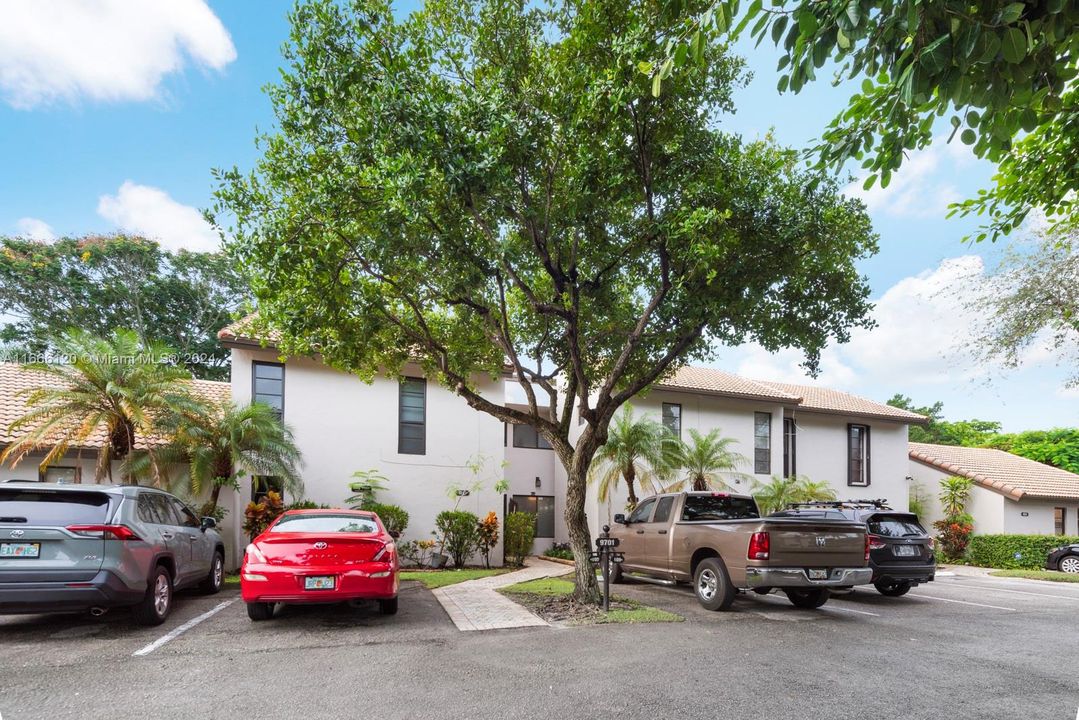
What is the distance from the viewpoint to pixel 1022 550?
75.4ft

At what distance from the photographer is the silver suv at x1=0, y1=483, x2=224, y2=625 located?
7121 millimetres

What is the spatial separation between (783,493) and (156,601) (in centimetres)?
1806

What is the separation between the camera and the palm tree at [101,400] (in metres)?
12.7

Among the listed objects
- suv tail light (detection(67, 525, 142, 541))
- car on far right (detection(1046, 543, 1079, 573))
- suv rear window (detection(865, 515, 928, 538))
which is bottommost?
car on far right (detection(1046, 543, 1079, 573))

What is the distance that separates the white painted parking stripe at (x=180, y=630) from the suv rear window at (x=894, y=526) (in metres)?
11.0

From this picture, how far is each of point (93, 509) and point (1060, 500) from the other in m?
32.0

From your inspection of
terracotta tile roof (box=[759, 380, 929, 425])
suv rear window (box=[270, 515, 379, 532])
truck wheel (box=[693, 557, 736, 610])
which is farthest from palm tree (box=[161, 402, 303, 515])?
terracotta tile roof (box=[759, 380, 929, 425])

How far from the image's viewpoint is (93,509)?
7.65 meters

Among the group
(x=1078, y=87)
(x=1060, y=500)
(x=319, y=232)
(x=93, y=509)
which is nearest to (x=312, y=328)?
(x=319, y=232)

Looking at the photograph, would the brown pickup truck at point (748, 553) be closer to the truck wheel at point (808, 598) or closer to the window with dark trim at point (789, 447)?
the truck wheel at point (808, 598)

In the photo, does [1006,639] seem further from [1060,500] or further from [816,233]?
[1060,500]

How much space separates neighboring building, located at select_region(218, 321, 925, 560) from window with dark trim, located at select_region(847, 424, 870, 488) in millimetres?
40

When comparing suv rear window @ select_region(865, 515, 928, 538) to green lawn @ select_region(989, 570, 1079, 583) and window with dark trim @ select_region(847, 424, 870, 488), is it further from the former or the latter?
window with dark trim @ select_region(847, 424, 870, 488)

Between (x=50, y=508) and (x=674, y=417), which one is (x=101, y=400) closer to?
(x=50, y=508)
